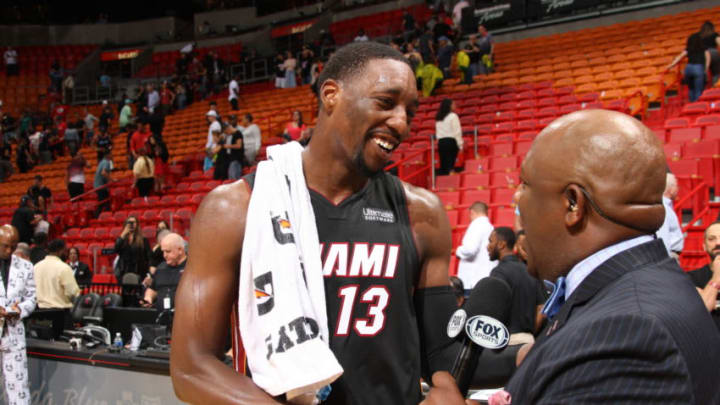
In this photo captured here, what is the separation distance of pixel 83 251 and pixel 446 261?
11.1m

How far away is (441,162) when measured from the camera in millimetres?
10586

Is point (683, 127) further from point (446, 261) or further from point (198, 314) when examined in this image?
point (198, 314)

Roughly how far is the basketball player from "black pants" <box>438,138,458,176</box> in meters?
8.36

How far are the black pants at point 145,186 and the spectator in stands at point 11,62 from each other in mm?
14639

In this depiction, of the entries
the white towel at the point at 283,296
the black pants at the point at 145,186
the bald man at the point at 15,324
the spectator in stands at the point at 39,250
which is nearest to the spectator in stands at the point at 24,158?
the black pants at the point at 145,186

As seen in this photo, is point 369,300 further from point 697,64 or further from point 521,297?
point 697,64

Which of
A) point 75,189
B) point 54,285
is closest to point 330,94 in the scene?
point 54,285

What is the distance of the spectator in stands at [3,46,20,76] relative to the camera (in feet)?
79.2

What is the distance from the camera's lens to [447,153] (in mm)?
10438

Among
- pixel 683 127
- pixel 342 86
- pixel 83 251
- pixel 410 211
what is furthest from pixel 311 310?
pixel 83 251

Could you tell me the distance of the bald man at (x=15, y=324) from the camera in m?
5.49

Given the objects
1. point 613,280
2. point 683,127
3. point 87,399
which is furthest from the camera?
point 683,127

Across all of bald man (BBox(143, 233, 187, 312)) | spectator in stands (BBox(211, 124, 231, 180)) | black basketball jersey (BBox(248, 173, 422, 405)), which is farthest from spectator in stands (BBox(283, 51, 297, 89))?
black basketball jersey (BBox(248, 173, 422, 405))

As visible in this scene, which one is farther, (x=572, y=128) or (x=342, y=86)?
(x=342, y=86)
